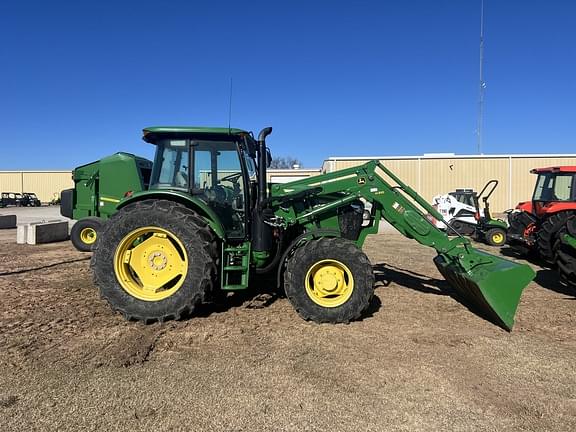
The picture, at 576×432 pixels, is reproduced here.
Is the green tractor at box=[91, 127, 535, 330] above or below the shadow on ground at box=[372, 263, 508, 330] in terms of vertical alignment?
above

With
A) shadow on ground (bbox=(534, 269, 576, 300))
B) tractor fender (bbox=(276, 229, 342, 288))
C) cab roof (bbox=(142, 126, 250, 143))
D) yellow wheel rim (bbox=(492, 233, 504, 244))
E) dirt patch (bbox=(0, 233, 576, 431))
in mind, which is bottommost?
dirt patch (bbox=(0, 233, 576, 431))

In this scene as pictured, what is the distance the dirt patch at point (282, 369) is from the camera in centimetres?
305

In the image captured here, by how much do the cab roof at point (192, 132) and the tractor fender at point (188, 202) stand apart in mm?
716

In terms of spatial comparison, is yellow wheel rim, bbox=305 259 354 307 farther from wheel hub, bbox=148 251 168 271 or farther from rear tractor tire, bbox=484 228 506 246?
rear tractor tire, bbox=484 228 506 246

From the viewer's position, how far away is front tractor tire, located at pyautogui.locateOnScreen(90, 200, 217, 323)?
491 cm

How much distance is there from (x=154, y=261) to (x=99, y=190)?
800cm

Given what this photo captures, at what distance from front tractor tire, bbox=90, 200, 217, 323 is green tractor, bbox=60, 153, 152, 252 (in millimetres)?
6573

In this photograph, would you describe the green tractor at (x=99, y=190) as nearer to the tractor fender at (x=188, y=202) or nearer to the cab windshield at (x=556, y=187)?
the tractor fender at (x=188, y=202)

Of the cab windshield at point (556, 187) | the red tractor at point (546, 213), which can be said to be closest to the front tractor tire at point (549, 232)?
the red tractor at point (546, 213)

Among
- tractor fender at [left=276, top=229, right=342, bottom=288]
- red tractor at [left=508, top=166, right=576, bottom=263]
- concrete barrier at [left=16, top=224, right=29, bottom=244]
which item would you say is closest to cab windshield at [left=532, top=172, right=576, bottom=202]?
red tractor at [left=508, top=166, right=576, bottom=263]

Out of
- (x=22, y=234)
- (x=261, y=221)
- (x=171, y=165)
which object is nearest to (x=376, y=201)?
(x=261, y=221)

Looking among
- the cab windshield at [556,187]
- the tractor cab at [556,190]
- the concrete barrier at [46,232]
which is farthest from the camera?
the concrete barrier at [46,232]

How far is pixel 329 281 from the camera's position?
5125 millimetres

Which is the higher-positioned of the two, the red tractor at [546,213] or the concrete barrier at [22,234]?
the red tractor at [546,213]
